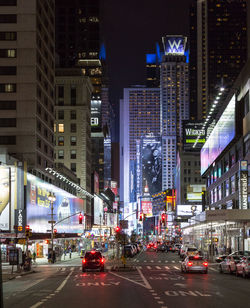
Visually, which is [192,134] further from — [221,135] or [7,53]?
[7,53]

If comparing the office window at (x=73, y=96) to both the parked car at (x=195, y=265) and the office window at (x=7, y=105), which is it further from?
the parked car at (x=195, y=265)

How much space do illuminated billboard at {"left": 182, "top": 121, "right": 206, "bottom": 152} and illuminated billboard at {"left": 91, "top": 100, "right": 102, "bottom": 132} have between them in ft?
90.9

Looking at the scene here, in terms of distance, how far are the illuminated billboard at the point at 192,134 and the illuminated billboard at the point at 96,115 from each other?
2772cm

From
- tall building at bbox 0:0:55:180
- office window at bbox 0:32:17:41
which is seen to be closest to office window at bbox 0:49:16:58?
tall building at bbox 0:0:55:180

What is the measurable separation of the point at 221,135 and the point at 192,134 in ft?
296

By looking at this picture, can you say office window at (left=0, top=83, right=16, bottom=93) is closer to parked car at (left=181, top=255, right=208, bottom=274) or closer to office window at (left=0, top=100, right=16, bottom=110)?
office window at (left=0, top=100, right=16, bottom=110)

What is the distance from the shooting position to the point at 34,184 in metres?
78.8

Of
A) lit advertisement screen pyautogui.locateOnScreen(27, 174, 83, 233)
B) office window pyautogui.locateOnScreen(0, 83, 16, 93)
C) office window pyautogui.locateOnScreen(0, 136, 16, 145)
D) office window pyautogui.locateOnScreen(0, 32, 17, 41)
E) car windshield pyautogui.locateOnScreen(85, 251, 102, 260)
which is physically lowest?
car windshield pyautogui.locateOnScreen(85, 251, 102, 260)

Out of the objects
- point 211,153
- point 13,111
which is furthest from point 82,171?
point 13,111

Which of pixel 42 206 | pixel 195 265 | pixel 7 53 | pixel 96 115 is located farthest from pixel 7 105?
pixel 96 115

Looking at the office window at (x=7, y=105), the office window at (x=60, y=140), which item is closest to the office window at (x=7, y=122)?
the office window at (x=7, y=105)

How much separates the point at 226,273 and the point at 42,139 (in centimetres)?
5190

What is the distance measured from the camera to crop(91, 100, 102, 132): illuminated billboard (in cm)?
17975

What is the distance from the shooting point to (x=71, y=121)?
476 ft
